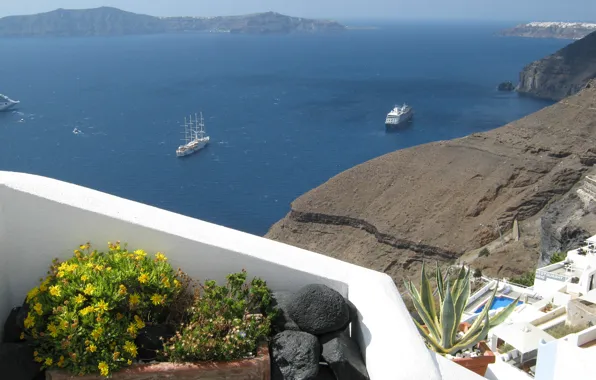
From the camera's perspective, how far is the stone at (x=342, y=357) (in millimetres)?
2816

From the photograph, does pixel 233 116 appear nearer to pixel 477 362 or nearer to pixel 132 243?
pixel 477 362

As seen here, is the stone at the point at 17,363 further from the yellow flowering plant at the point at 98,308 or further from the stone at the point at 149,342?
the stone at the point at 149,342

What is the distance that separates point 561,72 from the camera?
9400cm

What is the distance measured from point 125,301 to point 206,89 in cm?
8867

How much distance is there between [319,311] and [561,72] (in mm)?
100535

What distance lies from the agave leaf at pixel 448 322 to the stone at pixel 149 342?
3116 millimetres

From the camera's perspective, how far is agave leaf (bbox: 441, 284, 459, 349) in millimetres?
5426

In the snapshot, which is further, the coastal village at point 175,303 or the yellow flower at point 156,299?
the yellow flower at point 156,299

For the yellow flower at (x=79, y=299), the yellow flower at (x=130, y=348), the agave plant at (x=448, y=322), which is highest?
the yellow flower at (x=79, y=299)

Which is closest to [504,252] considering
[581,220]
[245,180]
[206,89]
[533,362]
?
[581,220]

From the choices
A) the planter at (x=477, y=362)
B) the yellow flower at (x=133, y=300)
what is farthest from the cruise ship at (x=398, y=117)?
the yellow flower at (x=133, y=300)

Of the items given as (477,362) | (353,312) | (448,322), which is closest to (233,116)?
(448,322)

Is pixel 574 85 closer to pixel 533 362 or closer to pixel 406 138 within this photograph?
pixel 406 138

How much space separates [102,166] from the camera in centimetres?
5153
